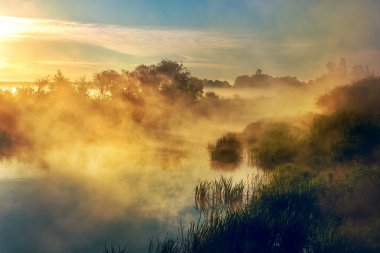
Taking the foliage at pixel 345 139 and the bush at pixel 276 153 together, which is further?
the bush at pixel 276 153

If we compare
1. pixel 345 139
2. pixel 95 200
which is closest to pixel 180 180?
pixel 95 200

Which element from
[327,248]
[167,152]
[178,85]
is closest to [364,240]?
[327,248]

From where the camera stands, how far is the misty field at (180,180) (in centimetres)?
1391

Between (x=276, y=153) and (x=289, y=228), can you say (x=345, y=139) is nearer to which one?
(x=276, y=153)

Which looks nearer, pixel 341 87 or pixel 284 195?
pixel 284 195

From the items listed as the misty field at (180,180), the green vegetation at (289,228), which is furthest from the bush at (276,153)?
the green vegetation at (289,228)

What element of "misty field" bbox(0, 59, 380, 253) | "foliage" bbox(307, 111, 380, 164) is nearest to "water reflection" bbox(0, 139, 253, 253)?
"misty field" bbox(0, 59, 380, 253)

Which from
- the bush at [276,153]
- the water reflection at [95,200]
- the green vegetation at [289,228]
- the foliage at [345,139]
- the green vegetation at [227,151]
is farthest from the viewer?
the green vegetation at [227,151]

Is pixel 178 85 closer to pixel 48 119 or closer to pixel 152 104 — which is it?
pixel 152 104

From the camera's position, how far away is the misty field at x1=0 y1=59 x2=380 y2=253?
45.6ft

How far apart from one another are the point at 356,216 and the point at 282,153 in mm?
12274

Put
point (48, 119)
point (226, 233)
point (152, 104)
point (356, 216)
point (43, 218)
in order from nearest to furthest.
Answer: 1. point (226, 233)
2. point (356, 216)
3. point (43, 218)
4. point (48, 119)
5. point (152, 104)

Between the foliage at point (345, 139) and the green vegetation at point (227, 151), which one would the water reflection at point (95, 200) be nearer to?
the green vegetation at point (227, 151)

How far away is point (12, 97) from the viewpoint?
47688 mm
